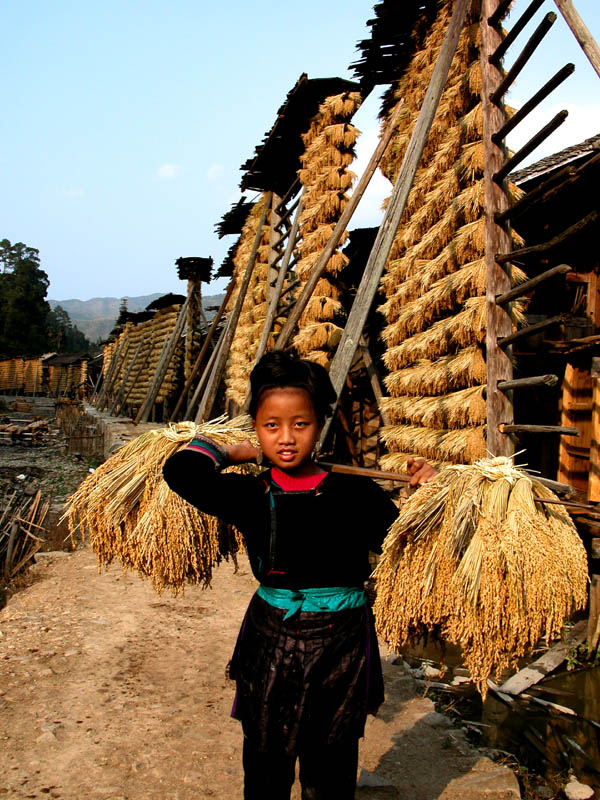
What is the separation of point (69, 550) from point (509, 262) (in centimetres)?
576

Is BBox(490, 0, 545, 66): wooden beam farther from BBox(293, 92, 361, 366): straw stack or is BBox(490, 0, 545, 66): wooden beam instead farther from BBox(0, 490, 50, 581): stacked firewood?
BBox(0, 490, 50, 581): stacked firewood

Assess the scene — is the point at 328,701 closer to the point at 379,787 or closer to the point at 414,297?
the point at 379,787

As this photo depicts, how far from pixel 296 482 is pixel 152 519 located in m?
0.88

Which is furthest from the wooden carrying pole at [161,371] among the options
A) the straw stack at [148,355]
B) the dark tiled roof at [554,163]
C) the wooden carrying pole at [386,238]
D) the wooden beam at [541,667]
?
the wooden beam at [541,667]

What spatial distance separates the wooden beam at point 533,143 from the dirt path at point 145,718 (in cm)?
342

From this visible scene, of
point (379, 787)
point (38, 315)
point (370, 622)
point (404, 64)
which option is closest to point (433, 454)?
point (379, 787)

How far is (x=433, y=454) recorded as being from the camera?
4281 mm

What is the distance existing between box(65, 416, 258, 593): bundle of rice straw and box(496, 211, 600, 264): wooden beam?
2.03 meters

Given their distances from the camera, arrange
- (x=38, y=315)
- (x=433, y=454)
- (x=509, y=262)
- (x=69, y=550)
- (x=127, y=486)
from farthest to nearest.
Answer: (x=38, y=315)
(x=69, y=550)
(x=433, y=454)
(x=509, y=262)
(x=127, y=486)

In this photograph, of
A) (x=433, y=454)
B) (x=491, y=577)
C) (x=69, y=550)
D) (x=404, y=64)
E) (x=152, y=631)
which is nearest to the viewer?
(x=491, y=577)

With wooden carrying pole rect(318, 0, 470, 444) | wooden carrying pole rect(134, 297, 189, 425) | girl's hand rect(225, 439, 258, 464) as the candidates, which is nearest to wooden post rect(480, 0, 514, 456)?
wooden carrying pole rect(318, 0, 470, 444)

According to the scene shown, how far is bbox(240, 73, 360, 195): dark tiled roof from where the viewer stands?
7035 millimetres

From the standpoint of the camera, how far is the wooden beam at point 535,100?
133 inches

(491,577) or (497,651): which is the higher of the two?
(491,577)
